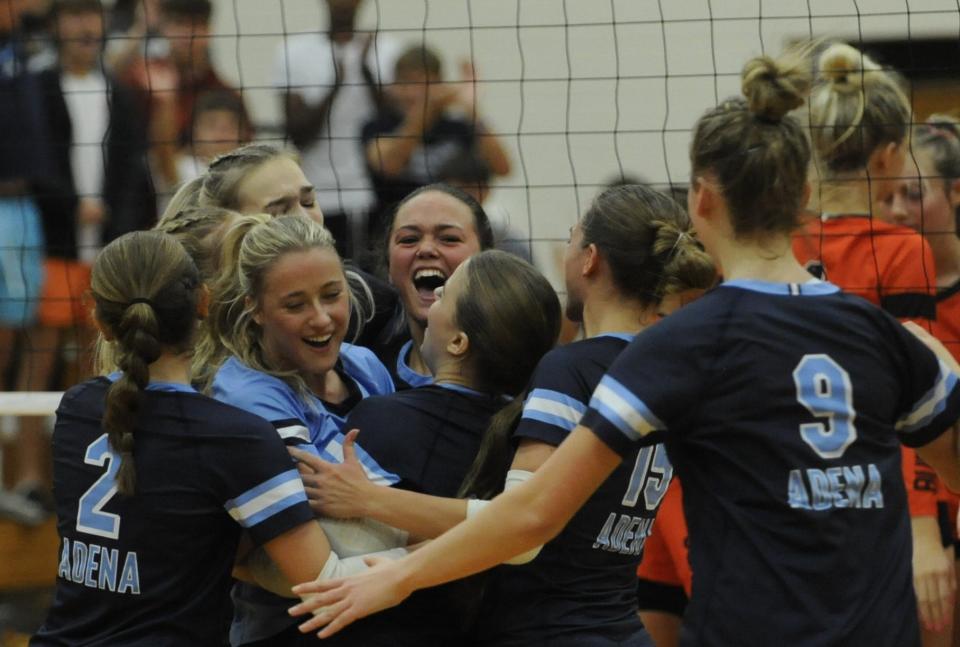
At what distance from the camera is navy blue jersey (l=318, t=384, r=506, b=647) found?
2879 millimetres

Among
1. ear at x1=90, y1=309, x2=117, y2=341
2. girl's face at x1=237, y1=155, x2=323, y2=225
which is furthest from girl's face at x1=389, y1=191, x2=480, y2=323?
ear at x1=90, y1=309, x2=117, y2=341

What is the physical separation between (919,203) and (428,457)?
Answer: 232cm

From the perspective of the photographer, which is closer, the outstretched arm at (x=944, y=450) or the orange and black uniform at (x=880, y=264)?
the outstretched arm at (x=944, y=450)

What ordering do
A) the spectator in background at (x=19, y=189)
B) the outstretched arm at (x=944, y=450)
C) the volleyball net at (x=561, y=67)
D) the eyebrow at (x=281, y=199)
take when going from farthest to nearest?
the volleyball net at (x=561, y=67) → the spectator in background at (x=19, y=189) → the eyebrow at (x=281, y=199) → the outstretched arm at (x=944, y=450)

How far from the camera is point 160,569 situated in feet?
8.90

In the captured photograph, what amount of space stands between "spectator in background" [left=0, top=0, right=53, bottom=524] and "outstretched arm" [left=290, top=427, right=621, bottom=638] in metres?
3.36

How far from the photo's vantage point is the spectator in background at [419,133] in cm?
581

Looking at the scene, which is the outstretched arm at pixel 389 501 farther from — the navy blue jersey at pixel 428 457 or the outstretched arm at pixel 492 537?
the outstretched arm at pixel 492 537

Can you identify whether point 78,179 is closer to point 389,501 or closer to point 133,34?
point 133,34

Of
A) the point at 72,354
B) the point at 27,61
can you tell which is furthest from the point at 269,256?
the point at 27,61

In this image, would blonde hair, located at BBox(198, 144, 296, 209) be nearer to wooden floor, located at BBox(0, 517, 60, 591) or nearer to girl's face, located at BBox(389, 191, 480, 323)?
girl's face, located at BBox(389, 191, 480, 323)

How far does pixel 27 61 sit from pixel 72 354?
1247 millimetres

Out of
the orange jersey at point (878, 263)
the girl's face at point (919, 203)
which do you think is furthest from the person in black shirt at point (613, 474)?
the girl's face at point (919, 203)

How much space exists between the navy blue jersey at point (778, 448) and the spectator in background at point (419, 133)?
328 centimetres
